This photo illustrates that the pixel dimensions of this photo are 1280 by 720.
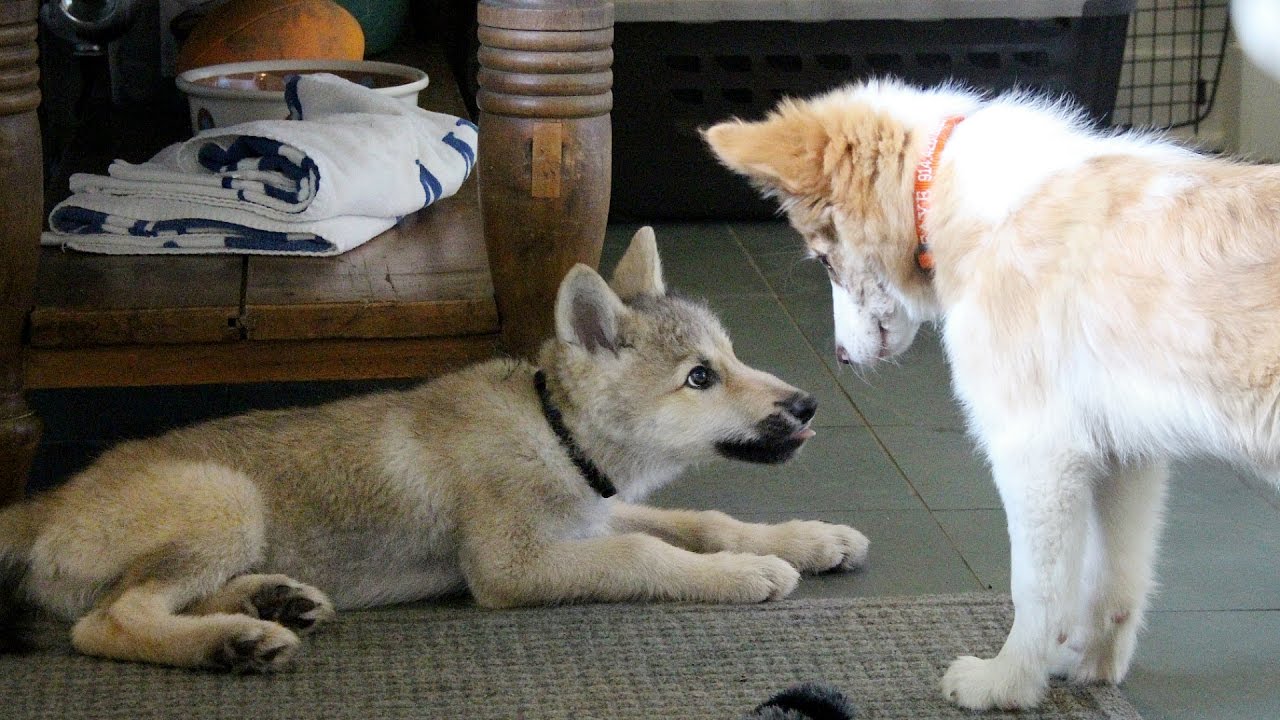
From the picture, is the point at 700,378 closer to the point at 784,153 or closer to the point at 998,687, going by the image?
the point at 784,153

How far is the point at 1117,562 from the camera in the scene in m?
2.17

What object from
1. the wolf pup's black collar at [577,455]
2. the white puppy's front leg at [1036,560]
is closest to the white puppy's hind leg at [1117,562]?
the white puppy's front leg at [1036,560]

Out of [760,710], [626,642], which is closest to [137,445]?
[626,642]

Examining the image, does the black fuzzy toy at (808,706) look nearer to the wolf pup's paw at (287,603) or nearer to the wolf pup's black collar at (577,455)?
the wolf pup's black collar at (577,455)

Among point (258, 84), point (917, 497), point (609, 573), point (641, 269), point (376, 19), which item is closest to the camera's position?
point (609, 573)

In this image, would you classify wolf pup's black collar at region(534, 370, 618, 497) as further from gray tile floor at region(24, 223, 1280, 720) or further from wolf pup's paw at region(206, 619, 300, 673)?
wolf pup's paw at region(206, 619, 300, 673)

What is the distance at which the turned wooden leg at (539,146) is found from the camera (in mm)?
2541

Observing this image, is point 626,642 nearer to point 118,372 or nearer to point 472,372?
point 472,372

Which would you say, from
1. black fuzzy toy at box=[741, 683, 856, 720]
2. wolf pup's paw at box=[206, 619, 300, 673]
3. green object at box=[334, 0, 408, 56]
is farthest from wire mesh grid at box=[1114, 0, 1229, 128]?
wolf pup's paw at box=[206, 619, 300, 673]

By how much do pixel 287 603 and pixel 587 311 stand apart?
68cm

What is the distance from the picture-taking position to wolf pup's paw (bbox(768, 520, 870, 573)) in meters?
2.55

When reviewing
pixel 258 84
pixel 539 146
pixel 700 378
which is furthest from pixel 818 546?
pixel 258 84

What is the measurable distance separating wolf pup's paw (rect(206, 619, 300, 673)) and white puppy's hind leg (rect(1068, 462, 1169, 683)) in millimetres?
1228

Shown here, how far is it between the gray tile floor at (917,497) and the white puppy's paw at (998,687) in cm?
22
